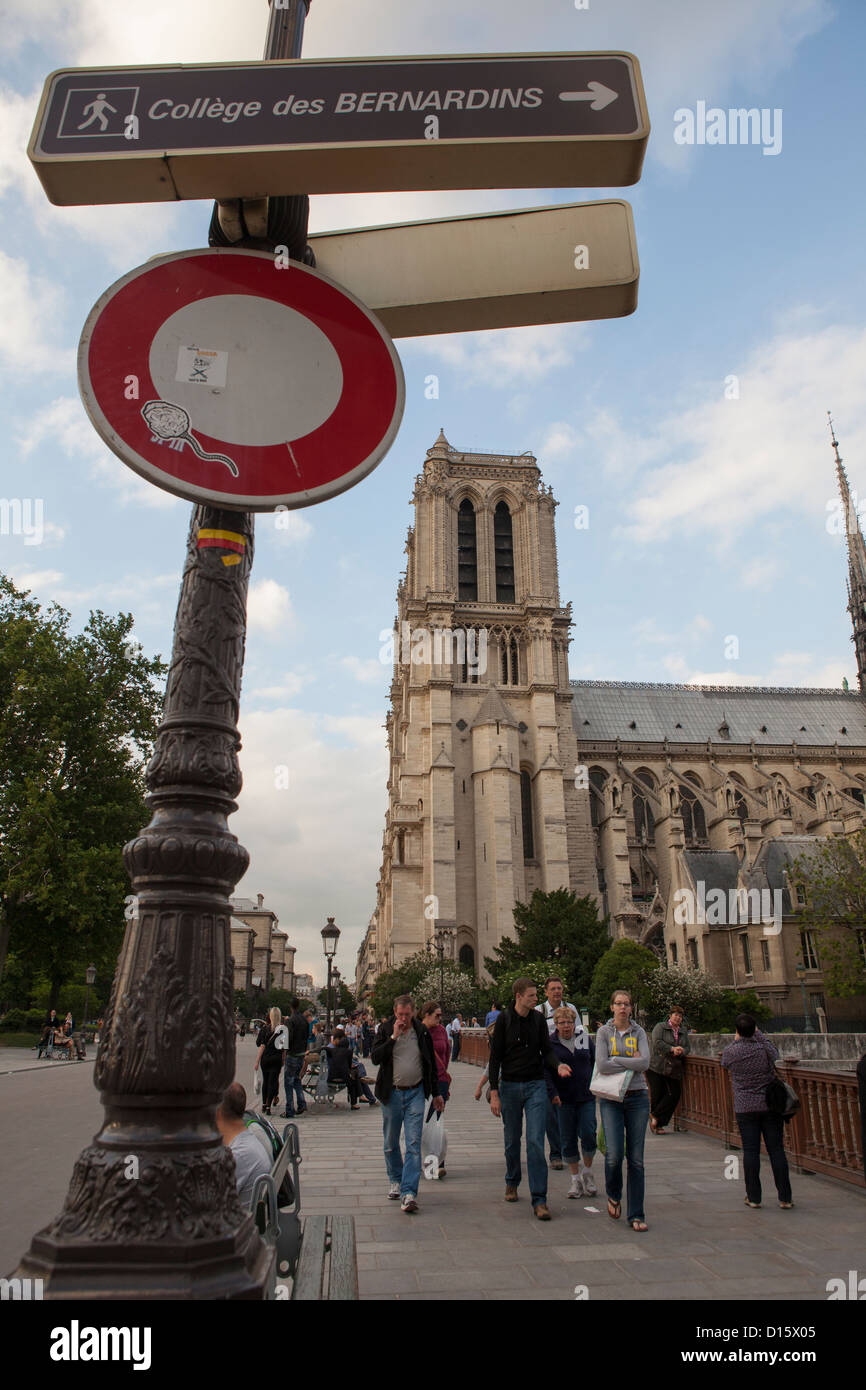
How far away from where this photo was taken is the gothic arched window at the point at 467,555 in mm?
52656

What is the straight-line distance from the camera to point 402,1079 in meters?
7.50

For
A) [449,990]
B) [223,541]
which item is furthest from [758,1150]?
[449,990]

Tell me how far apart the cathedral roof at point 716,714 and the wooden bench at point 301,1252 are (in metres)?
55.0

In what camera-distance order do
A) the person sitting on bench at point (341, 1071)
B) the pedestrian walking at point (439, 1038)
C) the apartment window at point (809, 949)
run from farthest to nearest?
the apartment window at point (809, 949), the person sitting on bench at point (341, 1071), the pedestrian walking at point (439, 1038)

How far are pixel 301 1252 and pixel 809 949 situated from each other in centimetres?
3561

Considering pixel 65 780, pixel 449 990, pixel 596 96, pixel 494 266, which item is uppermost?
pixel 65 780

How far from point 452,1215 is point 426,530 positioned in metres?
47.0

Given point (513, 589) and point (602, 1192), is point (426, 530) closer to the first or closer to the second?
point (513, 589)

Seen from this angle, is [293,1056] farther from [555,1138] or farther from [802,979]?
[802,979]

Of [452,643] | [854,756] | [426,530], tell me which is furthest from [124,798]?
[854,756]

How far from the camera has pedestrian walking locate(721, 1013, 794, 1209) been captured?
6.89m

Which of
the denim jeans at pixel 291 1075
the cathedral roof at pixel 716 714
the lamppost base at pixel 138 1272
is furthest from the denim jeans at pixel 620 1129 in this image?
the cathedral roof at pixel 716 714

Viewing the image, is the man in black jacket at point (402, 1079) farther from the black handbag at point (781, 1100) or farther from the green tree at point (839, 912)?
the green tree at point (839, 912)

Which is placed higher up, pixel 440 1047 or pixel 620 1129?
pixel 440 1047
